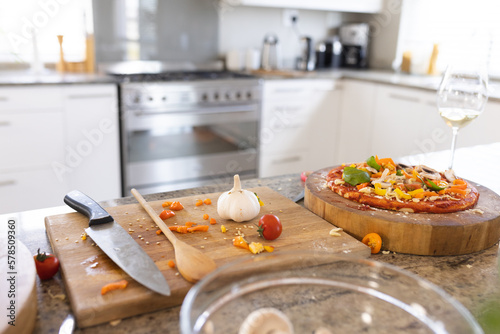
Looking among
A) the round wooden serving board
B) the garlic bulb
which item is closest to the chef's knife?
the garlic bulb

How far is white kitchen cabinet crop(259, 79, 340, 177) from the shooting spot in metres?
3.25

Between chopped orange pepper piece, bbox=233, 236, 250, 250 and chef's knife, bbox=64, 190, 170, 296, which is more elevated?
chef's knife, bbox=64, 190, 170, 296

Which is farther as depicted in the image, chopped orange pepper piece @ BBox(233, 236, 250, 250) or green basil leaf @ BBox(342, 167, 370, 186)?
green basil leaf @ BBox(342, 167, 370, 186)

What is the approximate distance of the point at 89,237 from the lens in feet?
2.70

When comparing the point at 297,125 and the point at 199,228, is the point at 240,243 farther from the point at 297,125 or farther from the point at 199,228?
the point at 297,125

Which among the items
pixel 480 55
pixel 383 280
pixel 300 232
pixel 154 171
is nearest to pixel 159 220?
pixel 300 232

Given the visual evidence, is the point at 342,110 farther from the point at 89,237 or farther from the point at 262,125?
the point at 89,237

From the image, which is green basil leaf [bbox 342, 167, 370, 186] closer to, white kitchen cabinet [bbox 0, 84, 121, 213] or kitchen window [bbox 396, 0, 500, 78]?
white kitchen cabinet [bbox 0, 84, 121, 213]

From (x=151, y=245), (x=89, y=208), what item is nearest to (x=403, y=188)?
(x=151, y=245)

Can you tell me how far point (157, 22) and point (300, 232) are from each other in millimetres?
2855

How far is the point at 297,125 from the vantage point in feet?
11.2

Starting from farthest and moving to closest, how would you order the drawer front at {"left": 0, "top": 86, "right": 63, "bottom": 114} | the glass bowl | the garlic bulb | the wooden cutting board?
the drawer front at {"left": 0, "top": 86, "right": 63, "bottom": 114}
the garlic bulb
the wooden cutting board
the glass bowl

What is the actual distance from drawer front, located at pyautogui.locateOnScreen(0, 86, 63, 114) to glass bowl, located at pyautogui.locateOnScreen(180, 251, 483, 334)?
229 centimetres

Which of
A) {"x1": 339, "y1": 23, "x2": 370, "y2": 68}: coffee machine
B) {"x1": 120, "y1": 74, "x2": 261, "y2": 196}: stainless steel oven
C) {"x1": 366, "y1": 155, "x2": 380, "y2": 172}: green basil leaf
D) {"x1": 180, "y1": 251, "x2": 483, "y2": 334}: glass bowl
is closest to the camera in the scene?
{"x1": 180, "y1": 251, "x2": 483, "y2": 334}: glass bowl
